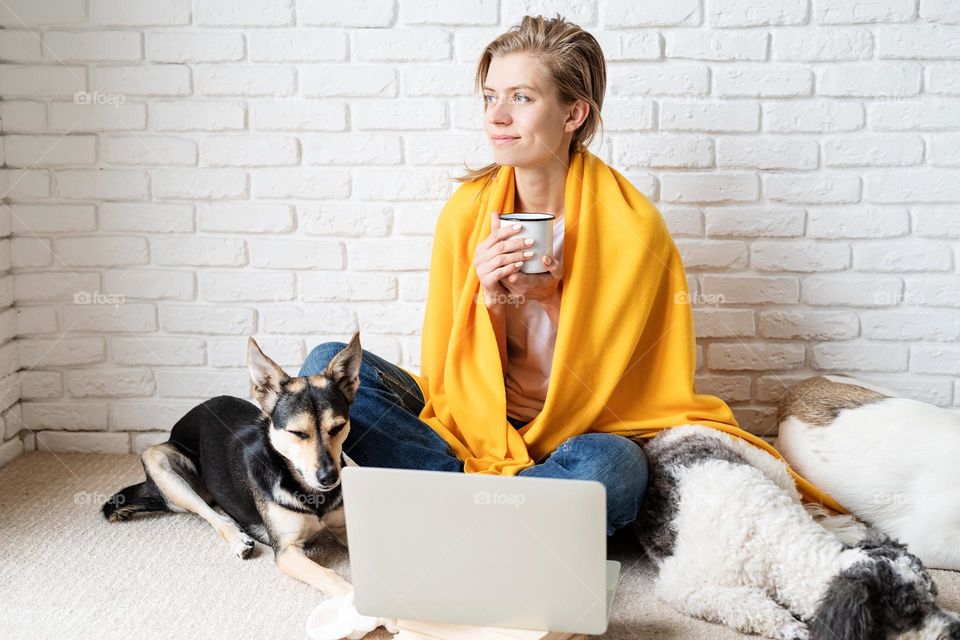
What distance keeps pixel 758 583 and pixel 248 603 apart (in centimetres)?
103

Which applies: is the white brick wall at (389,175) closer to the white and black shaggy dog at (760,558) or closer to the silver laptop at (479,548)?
the white and black shaggy dog at (760,558)

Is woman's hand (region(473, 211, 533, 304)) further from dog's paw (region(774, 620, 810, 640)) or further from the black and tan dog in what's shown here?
dog's paw (region(774, 620, 810, 640))

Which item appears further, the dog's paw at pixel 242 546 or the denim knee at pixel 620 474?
the dog's paw at pixel 242 546

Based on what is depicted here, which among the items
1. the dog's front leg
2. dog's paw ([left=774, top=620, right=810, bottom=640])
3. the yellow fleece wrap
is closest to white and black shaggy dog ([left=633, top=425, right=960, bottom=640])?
dog's paw ([left=774, top=620, right=810, bottom=640])

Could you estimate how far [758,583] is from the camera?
1.81 m

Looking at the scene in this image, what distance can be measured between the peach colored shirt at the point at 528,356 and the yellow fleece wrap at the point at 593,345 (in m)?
0.07

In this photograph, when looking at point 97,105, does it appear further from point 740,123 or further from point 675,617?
point 675,617

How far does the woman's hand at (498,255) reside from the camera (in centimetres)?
183

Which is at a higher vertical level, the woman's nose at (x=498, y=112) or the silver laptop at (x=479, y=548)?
the woman's nose at (x=498, y=112)

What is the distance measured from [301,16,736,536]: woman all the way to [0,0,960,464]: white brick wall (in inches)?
16.6

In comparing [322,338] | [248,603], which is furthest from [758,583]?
[322,338]

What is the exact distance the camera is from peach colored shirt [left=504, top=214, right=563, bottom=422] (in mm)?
2217

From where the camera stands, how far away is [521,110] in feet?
6.84

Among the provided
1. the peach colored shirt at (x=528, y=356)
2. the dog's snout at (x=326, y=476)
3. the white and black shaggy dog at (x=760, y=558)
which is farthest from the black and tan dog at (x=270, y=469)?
the white and black shaggy dog at (x=760, y=558)
